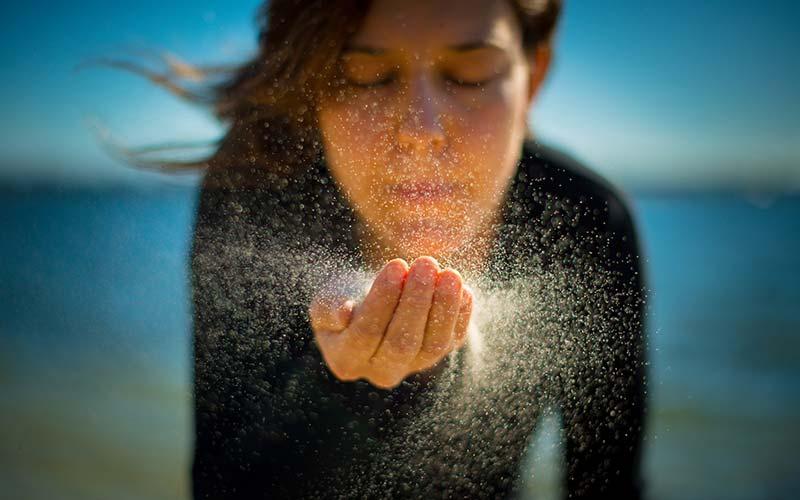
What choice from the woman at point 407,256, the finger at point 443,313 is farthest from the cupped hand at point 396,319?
the woman at point 407,256

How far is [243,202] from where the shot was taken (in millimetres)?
938

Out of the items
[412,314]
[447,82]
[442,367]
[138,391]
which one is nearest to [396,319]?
[412,314]

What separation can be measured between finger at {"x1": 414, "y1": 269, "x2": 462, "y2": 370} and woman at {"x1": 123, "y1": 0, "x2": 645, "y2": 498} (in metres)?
0.15

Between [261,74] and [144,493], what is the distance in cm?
93

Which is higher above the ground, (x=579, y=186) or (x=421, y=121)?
(x=421, y=121)

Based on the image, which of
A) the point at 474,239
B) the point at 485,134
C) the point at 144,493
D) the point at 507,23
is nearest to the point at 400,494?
the point at 474,239

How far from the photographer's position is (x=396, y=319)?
0.58 m

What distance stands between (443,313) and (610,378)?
43cm

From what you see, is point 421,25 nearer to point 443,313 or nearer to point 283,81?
point 283,81

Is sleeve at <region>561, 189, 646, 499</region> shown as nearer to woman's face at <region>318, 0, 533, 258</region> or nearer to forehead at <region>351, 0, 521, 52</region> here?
woman's face at <region>318, 0, 533, 258</region>

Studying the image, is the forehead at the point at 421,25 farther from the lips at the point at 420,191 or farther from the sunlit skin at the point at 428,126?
the lips at the point at 420,191

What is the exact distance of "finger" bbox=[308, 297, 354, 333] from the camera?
608 millimetres

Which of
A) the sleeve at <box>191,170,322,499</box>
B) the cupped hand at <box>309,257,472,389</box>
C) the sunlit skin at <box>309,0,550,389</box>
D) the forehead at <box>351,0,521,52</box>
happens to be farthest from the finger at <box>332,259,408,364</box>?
the forehead at <box>351,0,521,52</box>

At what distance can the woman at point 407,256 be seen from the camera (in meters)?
0.82
